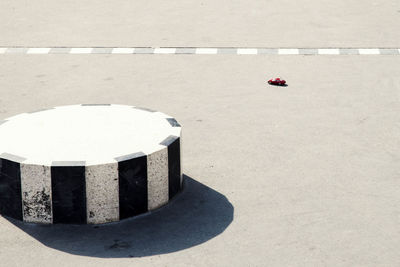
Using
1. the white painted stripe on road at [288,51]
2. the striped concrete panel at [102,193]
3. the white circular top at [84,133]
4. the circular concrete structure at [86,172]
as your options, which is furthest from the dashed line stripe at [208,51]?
the striped concrete panel at [102,193]

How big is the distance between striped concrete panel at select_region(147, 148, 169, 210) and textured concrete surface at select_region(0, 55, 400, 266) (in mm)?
121

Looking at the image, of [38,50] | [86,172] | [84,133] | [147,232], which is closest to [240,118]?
[84,133]

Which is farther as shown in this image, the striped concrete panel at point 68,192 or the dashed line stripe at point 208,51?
the dashed line stripe at point 208,51

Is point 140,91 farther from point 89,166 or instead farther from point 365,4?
point 365,4

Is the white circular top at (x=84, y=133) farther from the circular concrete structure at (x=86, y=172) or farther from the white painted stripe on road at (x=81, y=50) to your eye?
the white painted stripe on road at (x=81, y=50)

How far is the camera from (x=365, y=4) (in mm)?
14398

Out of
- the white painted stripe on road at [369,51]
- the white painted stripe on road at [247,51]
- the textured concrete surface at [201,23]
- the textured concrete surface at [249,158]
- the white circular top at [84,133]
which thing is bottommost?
the textured concrete surface at [249,158]

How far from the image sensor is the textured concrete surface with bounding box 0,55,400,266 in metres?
5.91

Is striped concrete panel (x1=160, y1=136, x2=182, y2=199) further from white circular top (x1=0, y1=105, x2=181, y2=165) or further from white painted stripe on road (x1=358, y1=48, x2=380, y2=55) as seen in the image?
white painted stripe on road (x1=358, y1=48, x2=380, y2=55)

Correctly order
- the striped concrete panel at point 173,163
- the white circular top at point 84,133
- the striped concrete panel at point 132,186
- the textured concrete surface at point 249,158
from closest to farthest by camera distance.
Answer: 1. the textured concrete surface at point 249,158
2. the striped concrete panel at point 132,186
3. the white circular top at point 84,133
4. the striped concrete panel at point 173,163

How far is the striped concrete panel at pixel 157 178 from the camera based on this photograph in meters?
6.36

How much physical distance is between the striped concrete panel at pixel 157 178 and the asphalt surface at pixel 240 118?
131mm

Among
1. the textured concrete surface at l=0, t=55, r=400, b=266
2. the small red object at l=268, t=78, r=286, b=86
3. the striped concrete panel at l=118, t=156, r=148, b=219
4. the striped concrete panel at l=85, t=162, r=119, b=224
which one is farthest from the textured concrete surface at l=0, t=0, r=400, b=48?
the striped concrete panel at l=85, t=162, r=119, b=224

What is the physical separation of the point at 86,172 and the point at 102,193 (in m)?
0.21
